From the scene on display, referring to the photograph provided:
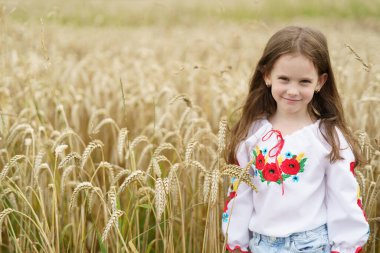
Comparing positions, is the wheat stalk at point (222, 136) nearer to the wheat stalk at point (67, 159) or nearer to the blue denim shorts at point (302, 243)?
the blue denim shorts at point (302, 243)

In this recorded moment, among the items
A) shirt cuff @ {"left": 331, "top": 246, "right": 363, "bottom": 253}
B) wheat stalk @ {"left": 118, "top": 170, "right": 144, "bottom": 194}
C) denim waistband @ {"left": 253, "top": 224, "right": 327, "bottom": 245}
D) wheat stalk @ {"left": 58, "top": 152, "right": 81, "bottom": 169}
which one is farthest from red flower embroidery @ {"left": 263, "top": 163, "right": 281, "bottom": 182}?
wheat stalk @ {"left": 58, "top": 152, "right": 81, "bottom": 169}

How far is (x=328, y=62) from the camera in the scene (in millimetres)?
2240

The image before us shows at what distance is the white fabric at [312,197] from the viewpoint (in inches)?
82.0

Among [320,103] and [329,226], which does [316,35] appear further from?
[329,226]

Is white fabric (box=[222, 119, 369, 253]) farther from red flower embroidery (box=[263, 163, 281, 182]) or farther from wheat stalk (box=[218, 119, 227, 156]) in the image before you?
wheat stalk (box=[218, 119, 227, 156])

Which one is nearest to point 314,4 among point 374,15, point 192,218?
point 374,15

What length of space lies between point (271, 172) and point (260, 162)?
0.22ft

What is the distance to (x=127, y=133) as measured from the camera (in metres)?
3.21

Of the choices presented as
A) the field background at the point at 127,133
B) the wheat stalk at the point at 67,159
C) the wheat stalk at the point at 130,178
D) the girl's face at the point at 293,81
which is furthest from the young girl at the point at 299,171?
the wheat stalk at the point at 67,159

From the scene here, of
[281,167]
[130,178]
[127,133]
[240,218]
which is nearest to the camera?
[130,178]

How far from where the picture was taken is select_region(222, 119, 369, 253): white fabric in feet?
6.84

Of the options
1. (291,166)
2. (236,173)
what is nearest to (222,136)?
(236,173)

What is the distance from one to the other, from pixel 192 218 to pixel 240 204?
0.45 metres

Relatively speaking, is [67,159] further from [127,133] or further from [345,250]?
[345,250]
